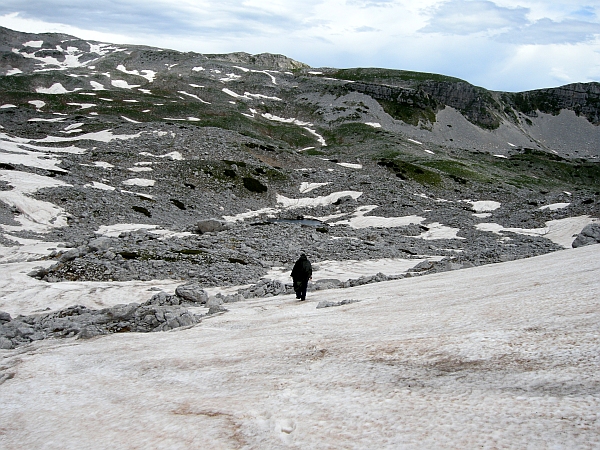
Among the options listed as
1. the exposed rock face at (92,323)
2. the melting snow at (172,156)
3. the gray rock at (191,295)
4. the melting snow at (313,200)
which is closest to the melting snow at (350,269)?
the gray rock at (191,295)

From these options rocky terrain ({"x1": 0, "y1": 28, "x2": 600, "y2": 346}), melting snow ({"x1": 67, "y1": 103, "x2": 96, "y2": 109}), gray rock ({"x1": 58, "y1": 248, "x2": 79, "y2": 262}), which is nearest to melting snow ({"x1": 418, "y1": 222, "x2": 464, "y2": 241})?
rocky terrain ({"x1": 0, "y1": 28, "x2": 600, "y2": 346})

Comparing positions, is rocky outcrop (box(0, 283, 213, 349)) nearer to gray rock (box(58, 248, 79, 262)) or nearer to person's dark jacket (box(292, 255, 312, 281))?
person's dark jacket (box(292, 255, 312, 281))

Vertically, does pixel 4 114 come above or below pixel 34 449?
above

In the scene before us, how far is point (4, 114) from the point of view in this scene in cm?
12212

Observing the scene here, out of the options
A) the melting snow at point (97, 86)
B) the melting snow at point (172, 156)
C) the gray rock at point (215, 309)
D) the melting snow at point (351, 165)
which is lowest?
the gray rock at point (215, 309)

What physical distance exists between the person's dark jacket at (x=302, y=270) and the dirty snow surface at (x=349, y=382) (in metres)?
5.62

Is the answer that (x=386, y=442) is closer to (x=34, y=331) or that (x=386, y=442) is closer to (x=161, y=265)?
(x=34, y=331)

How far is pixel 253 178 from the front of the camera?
94125 mm

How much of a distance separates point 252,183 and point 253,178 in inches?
103

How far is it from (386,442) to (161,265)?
34568 mm

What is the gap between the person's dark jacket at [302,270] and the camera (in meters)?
25.0

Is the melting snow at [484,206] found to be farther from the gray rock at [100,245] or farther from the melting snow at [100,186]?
the gray rock at [100,245]

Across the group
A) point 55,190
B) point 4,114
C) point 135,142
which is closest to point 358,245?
point 55,190

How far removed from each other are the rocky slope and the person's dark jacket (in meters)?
13.8
